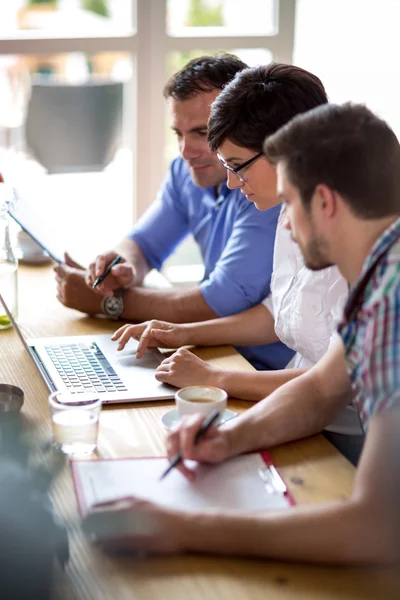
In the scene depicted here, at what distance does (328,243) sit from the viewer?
1146mm

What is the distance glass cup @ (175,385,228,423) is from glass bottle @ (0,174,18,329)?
0.68m

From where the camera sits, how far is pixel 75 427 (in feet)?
3.94

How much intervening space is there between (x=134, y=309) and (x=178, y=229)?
19.1 inches

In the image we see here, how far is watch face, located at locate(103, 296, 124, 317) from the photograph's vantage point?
1.91 metres

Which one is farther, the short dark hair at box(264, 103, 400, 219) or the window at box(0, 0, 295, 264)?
the window at box(0, 0, 295, 264)

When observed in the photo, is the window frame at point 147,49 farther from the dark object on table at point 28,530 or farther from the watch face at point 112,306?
the dark object on table at point 28,530

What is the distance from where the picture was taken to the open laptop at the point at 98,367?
146 centimetres

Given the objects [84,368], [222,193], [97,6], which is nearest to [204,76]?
[222,193]

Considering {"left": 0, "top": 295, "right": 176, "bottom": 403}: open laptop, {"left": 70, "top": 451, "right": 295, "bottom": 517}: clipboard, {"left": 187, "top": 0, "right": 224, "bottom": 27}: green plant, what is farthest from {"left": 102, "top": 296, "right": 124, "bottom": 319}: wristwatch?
{"left": 187, "top": 0, "right": 224, "bottom": 27}: green plant

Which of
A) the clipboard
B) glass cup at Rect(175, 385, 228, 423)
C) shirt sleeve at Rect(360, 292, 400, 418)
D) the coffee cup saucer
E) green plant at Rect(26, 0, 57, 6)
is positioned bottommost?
the coffee cup saucer

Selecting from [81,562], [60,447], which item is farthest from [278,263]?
[81,562]

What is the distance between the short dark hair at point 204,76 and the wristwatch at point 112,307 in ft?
1.79

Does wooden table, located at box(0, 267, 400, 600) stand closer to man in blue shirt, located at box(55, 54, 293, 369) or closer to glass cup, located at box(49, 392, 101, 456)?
glass cup, located at box(49, 392, 101, 456)

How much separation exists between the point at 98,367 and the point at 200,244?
2.61ft
